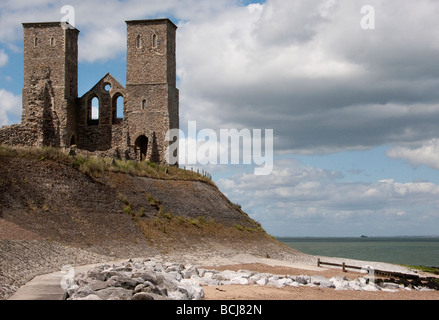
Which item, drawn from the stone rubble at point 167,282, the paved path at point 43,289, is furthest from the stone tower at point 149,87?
the paved path at point 43,289

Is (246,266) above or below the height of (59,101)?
below

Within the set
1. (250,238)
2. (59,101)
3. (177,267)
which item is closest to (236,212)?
(250,238)

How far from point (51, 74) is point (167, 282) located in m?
34.8

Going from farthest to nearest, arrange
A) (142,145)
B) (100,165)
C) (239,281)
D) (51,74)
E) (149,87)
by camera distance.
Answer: (142,145), (149,87), (51,74), (100,165), (239,281)

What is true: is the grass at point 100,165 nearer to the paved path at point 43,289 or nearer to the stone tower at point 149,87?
the stone tower at point 149,87

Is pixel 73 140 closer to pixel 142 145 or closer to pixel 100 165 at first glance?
pixel 142 145

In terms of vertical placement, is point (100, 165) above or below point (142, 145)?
below

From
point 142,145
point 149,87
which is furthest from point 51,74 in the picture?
point 142,145

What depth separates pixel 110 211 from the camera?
129 feet

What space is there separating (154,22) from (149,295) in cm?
3898

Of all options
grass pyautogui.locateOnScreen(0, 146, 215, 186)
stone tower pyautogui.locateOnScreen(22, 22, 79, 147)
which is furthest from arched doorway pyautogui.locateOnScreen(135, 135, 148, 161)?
stone tower pyautogui.locateOnScreen(22, 22, 79, 147)

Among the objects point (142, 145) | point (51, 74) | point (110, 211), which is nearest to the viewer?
point (110, 211)
